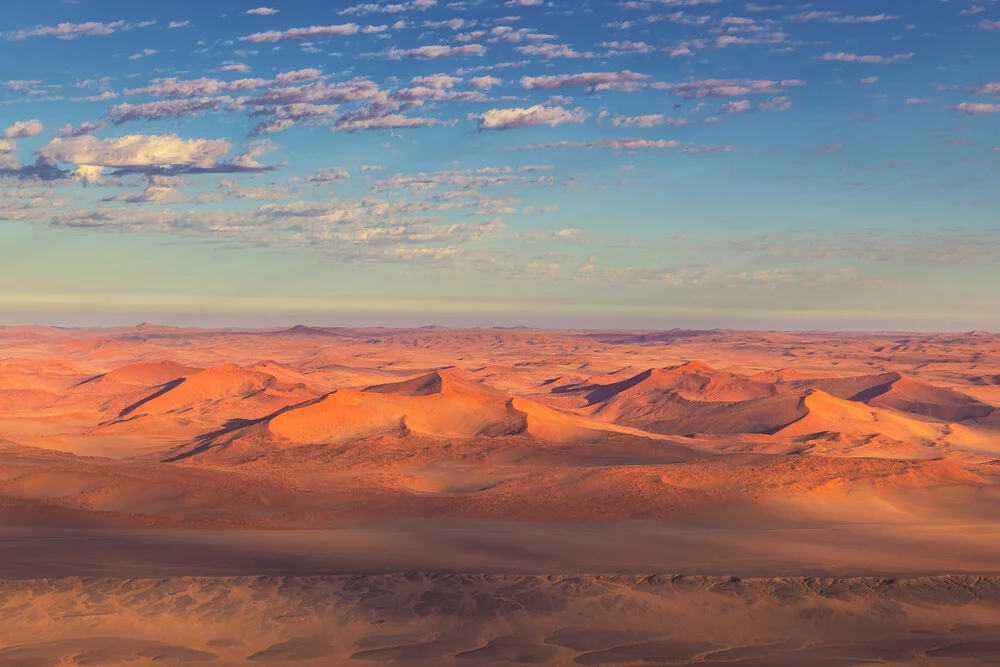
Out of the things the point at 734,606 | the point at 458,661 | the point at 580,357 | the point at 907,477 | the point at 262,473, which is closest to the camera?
the point at 458,661

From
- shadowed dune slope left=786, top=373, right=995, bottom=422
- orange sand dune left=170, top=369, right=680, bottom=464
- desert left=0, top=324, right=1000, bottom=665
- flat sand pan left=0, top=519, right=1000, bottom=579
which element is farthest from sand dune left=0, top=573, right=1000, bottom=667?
shadowed dune slope left=786, top=373, right=995, bottom=422

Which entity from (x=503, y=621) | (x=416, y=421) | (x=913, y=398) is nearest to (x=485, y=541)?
(x=503, y=621)

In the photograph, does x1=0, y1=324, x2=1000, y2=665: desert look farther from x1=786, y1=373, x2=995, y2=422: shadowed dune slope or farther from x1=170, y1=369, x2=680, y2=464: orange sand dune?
x1=786, y1=373, x2=995, y2=422: shadowed dune slope

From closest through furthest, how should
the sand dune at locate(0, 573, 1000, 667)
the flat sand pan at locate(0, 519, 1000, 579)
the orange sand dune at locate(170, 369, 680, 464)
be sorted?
the sand dune at locate(0, 573, 1000, 667) → the flat sand pan at locate(0, 519, 1000, 579) → the orange sand dune at locate(170, 369, 680, 464)

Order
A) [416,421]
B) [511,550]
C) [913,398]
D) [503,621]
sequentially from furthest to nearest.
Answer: [913,398], [416,421], [511,550], [503,621]

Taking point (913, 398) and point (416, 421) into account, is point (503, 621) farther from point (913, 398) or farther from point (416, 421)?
point (913, 398)

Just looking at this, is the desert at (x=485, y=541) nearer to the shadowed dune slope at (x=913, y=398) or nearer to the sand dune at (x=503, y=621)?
the sand dune at (x=503, y=621)

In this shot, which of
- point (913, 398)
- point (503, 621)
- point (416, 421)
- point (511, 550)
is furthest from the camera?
point (913, 398)

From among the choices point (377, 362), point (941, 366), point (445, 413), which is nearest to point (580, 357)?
point (377, 362)

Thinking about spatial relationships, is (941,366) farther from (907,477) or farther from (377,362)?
(907,477)
